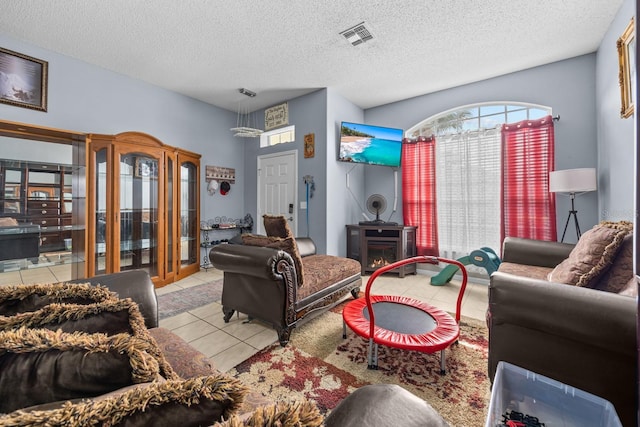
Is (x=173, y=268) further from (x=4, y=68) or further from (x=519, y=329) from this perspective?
(x=519, y=329)

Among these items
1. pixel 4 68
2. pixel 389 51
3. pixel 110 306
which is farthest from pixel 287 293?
pixel 4 68

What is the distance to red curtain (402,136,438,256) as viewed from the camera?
3.92 meters

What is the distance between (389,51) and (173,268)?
13.1ft

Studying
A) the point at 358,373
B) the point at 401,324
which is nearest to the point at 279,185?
the point at 401,324

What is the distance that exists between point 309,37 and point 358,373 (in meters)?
3.13

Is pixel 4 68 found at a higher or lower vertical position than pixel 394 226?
higher

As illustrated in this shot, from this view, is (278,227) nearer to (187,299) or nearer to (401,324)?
(401,324)

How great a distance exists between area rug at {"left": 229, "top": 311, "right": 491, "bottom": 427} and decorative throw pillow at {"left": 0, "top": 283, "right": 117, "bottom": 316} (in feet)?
3.35

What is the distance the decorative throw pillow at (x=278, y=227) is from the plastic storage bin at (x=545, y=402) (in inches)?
63.2

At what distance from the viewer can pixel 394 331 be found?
1.66 metres

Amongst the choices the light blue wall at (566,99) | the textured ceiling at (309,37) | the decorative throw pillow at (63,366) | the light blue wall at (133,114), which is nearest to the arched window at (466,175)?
the light blue wall at (566,99)

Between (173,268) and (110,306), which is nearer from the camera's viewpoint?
(110,306)

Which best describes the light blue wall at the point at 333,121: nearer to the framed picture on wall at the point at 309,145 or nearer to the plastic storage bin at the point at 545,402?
the framed picture on wall at the point at 309,145

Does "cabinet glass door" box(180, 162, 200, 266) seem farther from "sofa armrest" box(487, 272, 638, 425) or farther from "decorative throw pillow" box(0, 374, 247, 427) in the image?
"sofa armrest" box(487, 272, 638, 425)
